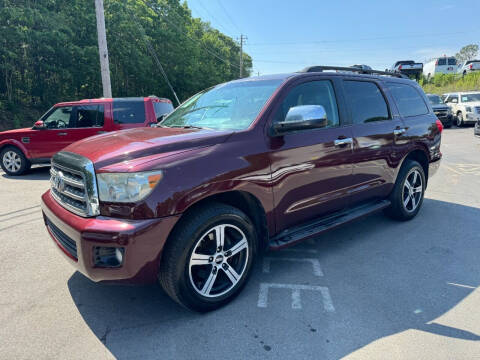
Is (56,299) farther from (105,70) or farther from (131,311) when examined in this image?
(105,70)

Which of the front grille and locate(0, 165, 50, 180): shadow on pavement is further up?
the front grille

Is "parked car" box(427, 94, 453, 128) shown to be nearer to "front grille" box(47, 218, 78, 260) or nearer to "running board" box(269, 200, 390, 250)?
"running board" box(269, 200, 390, 250)

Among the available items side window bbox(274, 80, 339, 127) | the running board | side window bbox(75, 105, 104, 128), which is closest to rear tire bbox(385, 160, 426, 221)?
the running board

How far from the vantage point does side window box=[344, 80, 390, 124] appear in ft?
12.2

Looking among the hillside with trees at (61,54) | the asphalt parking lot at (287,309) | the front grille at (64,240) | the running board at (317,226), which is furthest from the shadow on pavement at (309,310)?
the hillside with trees at (61,54)

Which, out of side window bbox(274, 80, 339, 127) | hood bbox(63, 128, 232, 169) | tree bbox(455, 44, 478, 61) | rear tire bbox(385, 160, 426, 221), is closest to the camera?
hood bbox(63, 128, 232, 169)

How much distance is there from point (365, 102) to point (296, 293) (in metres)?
2.39

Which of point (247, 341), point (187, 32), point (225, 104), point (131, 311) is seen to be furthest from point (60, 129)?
point (187, 32)

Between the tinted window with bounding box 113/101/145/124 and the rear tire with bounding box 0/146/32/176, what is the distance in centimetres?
255

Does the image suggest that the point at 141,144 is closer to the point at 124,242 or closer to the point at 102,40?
the point at 124,242

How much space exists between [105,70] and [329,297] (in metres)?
11.6

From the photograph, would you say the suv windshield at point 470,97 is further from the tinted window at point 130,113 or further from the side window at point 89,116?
the side window at point 89,116

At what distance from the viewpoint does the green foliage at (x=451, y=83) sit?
3123 cm

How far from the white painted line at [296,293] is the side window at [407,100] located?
279 cm
